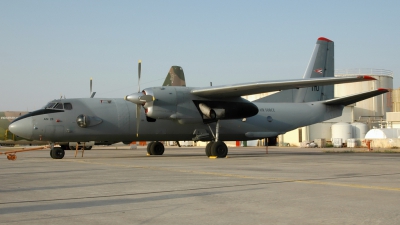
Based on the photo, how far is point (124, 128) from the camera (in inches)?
1038

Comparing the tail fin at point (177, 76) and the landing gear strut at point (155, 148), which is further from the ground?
the tail fin at point (177, 76)

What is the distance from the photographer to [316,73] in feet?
105

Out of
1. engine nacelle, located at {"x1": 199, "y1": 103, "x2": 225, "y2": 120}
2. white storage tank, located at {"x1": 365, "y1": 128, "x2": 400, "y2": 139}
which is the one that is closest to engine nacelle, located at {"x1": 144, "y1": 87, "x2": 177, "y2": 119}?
engine nacelle, located at {"x1": 199, "y1": 103, "x2": 225, "y2": 120}

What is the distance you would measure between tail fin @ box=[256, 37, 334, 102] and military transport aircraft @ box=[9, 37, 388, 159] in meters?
2.15

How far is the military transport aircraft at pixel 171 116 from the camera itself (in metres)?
24.6

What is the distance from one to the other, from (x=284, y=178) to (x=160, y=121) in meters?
14.7

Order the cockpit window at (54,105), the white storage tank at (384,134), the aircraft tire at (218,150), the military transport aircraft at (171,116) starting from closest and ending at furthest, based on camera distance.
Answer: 1. the military transport aircraft at (171,116)
2. the cockpit window at (54,105)
3. the aircraft tire at (218,150)
4. the white storage tank at (384,134)

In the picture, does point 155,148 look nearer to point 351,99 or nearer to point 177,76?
point 177,76

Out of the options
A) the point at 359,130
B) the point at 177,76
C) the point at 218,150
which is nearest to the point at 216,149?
the point at 218,150

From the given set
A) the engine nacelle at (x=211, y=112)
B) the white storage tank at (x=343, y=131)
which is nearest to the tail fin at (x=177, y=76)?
the engine nacelle at (x=211, y=112)

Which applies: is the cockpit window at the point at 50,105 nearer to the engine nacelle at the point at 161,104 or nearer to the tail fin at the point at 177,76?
the engine nacelle at the point at 161,104

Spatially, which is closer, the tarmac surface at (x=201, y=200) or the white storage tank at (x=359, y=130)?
the tarmac surface at (x=201, y=200)

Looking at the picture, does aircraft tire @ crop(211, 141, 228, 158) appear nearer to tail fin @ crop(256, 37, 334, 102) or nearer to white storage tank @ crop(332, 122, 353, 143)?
tail fin @ crop(256, 37, 334, 102)

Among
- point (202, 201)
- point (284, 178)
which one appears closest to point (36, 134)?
point (284, 178)
